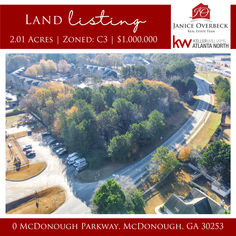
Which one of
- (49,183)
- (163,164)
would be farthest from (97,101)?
(163,164)

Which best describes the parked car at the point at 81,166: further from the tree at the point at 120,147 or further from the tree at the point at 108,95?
the tree at the point at 108,95

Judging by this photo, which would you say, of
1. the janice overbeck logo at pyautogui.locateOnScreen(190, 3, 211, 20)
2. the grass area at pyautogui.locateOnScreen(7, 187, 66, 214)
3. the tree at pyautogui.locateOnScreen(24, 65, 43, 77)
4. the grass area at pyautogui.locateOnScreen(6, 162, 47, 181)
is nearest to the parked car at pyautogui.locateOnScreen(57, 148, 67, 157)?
the grass area at pyautogui.locateOnScreen(6, 162, 47, 181)

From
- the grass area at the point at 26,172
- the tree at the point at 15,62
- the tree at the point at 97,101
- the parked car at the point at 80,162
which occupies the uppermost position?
the tree at the point at 15,62

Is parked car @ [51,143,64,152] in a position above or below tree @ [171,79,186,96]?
below

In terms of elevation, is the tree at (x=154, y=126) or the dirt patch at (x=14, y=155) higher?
the tree at (x=154, y=126)

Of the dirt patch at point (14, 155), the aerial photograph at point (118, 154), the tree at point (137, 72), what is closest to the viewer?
the aerial photograph at point (118, 154)

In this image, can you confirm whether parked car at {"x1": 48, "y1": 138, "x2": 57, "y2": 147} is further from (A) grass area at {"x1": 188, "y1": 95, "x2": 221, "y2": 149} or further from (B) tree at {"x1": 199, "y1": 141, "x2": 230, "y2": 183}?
(B) tree at {"x1": 199, "y1": 141, "x2": 230, "y2": 183}

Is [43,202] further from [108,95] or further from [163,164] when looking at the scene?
[108,95]

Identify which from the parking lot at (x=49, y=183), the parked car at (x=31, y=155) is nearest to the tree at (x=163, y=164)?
the parking lot at (x=49, y=183)
